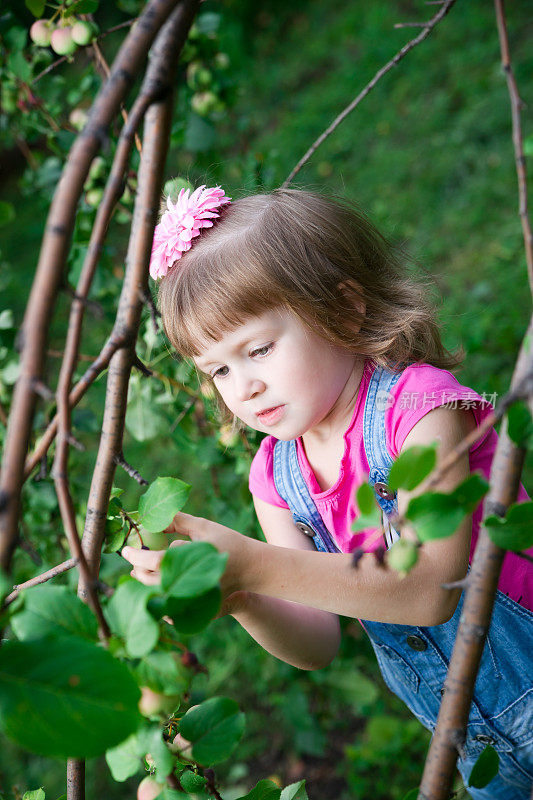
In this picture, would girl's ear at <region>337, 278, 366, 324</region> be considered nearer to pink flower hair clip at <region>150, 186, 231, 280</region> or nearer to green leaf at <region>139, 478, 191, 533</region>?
pink flower hair clip at <region>150, 186, 231, 280</region>

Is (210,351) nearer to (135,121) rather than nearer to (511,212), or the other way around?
(135,121)

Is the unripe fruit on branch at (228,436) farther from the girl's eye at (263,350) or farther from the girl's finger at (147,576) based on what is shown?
the girl's finger at (147,576)

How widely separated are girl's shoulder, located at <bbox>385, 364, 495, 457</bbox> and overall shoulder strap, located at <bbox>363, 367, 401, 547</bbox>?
11 millimetres

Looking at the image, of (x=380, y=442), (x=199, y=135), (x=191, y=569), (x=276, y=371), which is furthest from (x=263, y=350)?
(x=199, y=135)

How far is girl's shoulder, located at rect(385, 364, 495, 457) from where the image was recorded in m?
0.91

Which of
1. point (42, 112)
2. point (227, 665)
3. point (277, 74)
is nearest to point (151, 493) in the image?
point (42, 112)

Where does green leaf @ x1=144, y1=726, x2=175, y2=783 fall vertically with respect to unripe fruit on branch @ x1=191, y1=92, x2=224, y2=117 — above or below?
below

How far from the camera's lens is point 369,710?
5.81 ft

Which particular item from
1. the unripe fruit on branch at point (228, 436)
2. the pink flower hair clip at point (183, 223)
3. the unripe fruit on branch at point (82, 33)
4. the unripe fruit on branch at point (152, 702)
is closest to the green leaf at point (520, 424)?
the unripe fruit on branch at point (152, 702)

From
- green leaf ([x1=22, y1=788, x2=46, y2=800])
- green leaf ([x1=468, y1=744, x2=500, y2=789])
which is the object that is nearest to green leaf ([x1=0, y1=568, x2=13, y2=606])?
green leaf ([x1=22, y1=788, x2=46, y2=800])

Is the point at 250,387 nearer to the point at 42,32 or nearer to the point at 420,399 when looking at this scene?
the point at 420,399

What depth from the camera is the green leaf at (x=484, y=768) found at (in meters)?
0.63

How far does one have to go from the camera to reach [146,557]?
730mm

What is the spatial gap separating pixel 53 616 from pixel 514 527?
34cm
